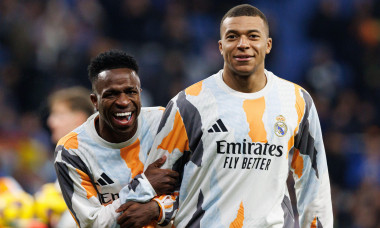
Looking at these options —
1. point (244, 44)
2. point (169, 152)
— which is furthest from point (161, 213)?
point (244, 44)

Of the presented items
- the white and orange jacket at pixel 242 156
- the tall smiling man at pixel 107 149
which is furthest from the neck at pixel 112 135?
the white and orange jacket at pixel 242 156

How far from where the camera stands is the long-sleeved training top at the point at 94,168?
4430mm

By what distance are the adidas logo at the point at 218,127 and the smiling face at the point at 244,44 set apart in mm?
304

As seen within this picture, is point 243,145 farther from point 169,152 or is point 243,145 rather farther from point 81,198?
point 81,198

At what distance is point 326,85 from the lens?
33.4ft

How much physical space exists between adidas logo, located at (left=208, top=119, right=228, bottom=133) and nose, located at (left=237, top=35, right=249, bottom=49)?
0.44 metres

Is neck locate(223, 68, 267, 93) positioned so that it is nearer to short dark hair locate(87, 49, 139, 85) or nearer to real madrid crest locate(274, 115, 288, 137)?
real madrid crest locate(274, 115, 288, 137)

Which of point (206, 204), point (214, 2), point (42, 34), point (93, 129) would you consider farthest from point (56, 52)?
point (206, 204)

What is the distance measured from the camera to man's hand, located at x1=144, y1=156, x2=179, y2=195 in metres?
4.22

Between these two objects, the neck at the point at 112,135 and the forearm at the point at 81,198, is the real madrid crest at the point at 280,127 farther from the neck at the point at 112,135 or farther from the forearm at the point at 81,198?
the forearm at the point at 81,198

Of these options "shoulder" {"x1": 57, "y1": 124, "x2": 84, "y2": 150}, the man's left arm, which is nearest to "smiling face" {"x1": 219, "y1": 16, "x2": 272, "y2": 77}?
the man's left arm

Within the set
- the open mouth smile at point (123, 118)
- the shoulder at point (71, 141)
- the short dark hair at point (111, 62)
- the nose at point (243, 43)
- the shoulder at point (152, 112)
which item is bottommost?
the shoulder at point (71, 141)

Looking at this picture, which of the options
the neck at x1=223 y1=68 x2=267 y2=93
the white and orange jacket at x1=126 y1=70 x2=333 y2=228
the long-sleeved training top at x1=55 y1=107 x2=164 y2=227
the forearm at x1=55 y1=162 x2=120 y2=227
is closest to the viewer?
the white and orange jacket at x1=126 y1=70 x2=333 y2=228

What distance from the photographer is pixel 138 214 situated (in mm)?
4188
